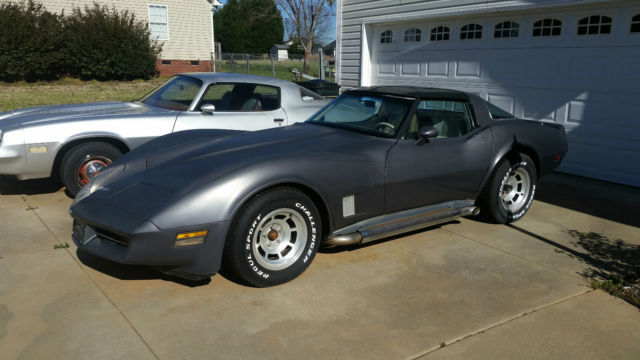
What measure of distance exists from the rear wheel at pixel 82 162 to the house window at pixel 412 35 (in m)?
6.54

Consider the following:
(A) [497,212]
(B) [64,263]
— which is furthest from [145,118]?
(A) [497,212]

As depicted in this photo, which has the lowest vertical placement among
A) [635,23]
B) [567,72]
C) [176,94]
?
[176,94]

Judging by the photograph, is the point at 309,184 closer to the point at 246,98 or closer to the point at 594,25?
the point at 246,98

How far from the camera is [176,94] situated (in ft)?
21.5

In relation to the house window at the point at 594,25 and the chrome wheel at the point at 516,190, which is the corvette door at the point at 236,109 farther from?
the house window at the point at 594,25

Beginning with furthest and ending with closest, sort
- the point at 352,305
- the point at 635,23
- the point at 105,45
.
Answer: the point at 105,45
the point at 635,23
the point at 352,305

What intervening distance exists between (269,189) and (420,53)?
7371 millimetres

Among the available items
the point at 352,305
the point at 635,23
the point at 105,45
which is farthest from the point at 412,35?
the point at 105,45

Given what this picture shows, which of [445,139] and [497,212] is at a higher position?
[445,139]

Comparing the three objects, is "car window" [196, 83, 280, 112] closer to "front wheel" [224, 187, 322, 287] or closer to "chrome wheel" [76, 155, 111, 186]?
"chrome wheel" [76, 155, 111, 186]

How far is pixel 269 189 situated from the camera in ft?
11.9

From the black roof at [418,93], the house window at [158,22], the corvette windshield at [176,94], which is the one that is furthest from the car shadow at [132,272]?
the house window at [158,22]

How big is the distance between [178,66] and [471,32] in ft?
68.4

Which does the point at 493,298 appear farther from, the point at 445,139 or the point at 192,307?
the point at 192,307
